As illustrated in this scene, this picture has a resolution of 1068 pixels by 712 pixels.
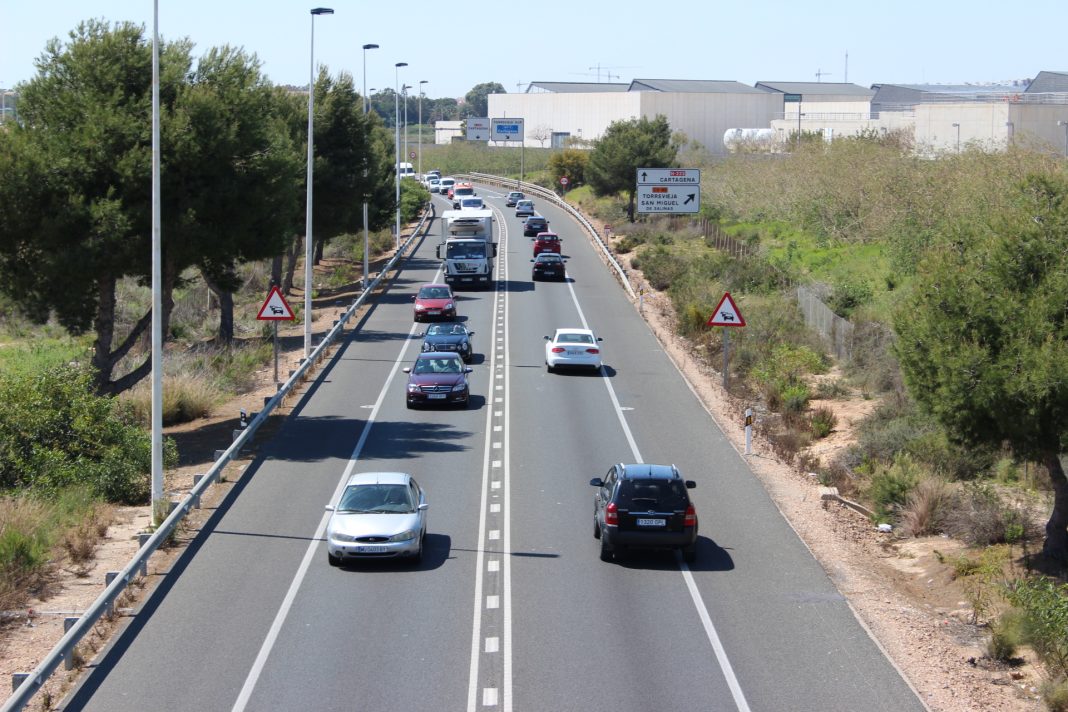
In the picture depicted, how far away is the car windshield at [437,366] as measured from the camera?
32250 mm

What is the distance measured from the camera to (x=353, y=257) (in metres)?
74.2

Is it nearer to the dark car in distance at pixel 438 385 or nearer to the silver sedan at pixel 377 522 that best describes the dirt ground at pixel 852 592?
the silver sedan at pixel 377 522

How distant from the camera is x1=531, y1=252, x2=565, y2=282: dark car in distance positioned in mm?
58562

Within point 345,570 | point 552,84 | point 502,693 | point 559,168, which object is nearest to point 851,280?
point 345,570

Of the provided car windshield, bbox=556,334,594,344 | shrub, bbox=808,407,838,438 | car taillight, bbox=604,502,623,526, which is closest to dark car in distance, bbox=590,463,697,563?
car taillight, bbox=604,502,623,526

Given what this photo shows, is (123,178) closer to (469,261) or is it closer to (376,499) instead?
(376,499)

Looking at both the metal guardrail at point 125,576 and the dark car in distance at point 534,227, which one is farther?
the dark car in distance at point 534,227

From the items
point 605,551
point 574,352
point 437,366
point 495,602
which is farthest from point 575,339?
point 495,602

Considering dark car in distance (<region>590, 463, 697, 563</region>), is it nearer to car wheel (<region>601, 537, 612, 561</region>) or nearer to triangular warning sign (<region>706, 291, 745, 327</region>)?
car wheel (<region>601, 537, 612, 561</region>)

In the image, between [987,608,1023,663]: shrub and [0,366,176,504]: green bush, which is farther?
[0,366,176,504]: green bush

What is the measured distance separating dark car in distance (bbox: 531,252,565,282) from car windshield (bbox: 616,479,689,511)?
131 feet

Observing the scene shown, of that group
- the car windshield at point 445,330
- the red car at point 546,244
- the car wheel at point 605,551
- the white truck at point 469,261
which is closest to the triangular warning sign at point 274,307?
the car windshield at point 445,330

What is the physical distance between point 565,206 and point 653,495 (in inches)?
3068

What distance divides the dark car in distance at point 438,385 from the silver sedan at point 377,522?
11826 millimetres
